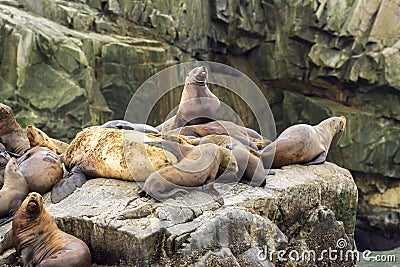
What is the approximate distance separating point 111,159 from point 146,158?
12.6 inches

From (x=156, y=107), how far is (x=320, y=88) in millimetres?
4674

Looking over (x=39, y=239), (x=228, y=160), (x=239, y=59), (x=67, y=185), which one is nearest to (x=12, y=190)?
(x=67, y=185)

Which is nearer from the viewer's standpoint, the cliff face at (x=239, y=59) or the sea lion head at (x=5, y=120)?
the sea lion head at (x=5, y=120)

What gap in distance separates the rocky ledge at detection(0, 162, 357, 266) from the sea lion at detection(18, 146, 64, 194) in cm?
14

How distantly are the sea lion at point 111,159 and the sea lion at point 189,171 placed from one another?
0.12 metres

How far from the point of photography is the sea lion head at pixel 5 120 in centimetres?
527

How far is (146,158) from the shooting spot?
4.48 m

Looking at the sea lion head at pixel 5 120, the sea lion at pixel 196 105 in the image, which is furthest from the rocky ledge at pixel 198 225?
the sea lion head at pixel 5 120

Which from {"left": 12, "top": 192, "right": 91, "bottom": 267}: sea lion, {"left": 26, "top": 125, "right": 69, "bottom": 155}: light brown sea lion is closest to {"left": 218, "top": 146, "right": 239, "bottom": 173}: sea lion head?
{"left": 12, "top": 192, "right": 91, "bottom": 267}: sea lion

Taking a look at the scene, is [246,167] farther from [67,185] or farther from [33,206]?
[33,206]

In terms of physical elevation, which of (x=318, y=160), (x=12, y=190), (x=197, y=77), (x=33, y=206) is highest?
(x=197, y=77)

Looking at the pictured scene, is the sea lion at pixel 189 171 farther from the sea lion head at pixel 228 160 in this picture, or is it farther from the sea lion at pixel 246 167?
the sea lion at pixel 246 167

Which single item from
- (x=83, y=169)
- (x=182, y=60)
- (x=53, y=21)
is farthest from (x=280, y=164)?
(x=182, y=60)

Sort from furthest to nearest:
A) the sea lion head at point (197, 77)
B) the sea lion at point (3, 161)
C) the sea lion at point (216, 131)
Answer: the sea lion head at point (197, 77) → the sea lion at point (216, 131) → the sea lion at point (3, 161)
